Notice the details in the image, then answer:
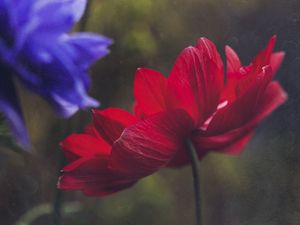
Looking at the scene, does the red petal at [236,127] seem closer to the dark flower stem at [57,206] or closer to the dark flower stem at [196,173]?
the dark flower stem at [196,173]

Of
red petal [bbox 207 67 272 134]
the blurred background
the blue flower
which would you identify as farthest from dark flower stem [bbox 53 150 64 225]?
red petal [bbox 207 67 272 134]

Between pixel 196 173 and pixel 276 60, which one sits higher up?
pixel 276 60

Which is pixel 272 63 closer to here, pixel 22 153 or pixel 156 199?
pixel 156 199

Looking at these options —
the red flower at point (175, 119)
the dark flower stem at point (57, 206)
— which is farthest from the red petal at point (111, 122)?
the dark flower stem at point (57, 206)

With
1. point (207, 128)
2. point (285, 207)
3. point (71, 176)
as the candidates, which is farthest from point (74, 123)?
point (285, 207)

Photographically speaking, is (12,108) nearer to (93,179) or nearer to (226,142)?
(93,179)

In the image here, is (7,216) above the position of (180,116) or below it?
below

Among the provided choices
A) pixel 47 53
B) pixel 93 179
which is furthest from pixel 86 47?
pixel 93 179
